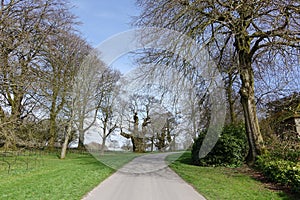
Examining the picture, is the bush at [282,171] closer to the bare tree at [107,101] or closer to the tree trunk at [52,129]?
the bare tree at [107,101]

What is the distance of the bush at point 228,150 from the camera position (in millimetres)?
11602

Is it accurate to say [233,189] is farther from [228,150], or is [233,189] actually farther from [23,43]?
[23,43]

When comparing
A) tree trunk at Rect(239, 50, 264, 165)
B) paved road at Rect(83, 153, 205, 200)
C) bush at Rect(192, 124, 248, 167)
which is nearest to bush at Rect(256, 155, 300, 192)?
tree trunk at Rect(239, 50, 264, 165)

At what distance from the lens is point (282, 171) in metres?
7.16

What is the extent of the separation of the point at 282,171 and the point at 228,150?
4473 mm

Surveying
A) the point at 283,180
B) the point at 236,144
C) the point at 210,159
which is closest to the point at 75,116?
the point at 210,159

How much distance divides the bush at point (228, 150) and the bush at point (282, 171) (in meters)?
2.19

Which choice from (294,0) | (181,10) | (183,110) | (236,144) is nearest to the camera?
(294,0)

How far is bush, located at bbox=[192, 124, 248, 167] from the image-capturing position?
38.1 ft

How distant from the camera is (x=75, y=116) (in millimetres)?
16750

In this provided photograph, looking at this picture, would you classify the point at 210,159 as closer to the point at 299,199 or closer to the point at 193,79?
the point at 193,79

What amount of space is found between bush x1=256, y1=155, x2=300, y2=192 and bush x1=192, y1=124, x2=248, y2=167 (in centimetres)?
219

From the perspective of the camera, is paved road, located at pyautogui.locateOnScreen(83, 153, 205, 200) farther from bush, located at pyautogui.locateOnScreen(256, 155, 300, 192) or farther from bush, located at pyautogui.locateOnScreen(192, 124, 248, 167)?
bush, located at pyautogui.locateOnScreen(192, 124, 248, 167)

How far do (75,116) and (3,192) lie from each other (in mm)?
10844
